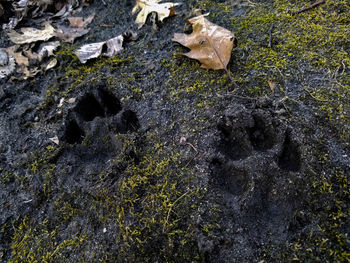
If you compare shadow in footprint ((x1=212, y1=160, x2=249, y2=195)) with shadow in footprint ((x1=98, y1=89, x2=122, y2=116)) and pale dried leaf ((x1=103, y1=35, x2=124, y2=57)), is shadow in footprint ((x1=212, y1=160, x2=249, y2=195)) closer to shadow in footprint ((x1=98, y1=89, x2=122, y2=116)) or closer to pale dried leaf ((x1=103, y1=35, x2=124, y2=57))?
shadow in footprint ((x1=98, y1=89, x2=122, y2=116))

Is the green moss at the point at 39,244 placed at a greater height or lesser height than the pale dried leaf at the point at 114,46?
lesser

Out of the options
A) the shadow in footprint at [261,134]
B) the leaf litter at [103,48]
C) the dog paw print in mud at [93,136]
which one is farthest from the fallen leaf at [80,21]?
the shadow in footprint at [261,134]

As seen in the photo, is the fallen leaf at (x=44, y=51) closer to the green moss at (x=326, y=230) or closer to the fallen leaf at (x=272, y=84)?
the fallen leaf at (x=272, y=84)

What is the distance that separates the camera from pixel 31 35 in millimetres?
2535

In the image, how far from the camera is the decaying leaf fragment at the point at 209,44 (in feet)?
6.01

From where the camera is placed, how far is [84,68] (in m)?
2.17

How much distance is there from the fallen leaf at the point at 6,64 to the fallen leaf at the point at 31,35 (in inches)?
6.3

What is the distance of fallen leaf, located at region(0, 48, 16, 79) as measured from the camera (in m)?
2.31

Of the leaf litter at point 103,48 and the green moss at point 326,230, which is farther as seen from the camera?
the leaf litter at point 103,48

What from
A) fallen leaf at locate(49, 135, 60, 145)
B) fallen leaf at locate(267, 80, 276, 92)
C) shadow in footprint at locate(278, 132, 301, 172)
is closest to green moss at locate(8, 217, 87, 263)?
fallen leaf at locate(49, 135, 60, 145)

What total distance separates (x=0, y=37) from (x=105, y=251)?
2287 millimetres

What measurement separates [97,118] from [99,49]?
69 cm

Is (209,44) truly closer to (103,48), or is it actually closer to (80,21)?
(103,48)

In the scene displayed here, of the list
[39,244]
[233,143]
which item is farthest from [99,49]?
[39,244]
